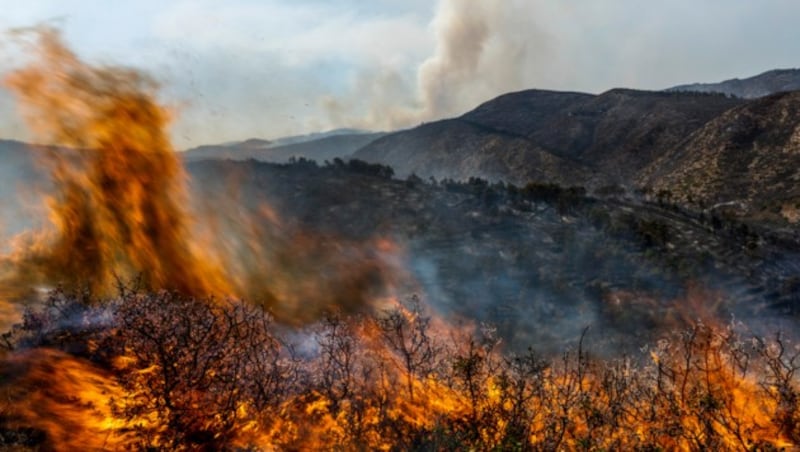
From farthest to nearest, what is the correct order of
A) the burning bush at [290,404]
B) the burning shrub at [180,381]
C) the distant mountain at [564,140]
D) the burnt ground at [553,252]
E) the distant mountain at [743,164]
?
the distant mountain at [564,140]
the distant mountain at [743,164]
the burnt ground at [553,252]
the burning shrub at [180,381]
the burning bush at [290,404]

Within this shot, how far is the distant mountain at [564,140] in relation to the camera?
11419cm

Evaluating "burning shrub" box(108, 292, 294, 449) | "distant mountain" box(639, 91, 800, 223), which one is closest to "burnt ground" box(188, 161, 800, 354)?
"distant mountain" box(639, 91, 800, 223)

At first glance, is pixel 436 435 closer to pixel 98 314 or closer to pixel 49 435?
pixel 49 435

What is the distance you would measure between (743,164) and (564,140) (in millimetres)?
66053

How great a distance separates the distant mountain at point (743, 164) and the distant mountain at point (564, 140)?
1096 centimetres

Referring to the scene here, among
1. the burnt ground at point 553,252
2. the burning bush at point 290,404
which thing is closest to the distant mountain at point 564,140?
the burnt ground at point 553,252

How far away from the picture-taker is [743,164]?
8231 cm

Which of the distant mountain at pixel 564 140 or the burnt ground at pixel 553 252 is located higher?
the distant mountain at pixel 564 140

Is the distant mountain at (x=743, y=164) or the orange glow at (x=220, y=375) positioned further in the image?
the distant mountain at (x=743, y=164)

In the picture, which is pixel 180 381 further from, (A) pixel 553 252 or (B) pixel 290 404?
(A) pixel 553 252

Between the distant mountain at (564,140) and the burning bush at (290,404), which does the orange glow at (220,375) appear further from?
the distant mountain at (564,140)

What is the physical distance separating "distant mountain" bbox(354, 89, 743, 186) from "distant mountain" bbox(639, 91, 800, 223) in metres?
11.0

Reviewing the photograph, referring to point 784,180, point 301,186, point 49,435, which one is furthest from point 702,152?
point 49,435

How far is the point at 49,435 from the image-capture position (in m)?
12.0
